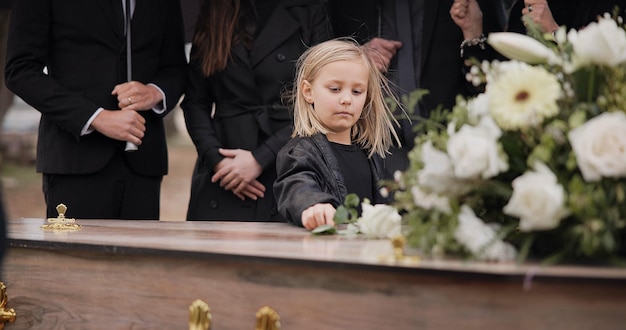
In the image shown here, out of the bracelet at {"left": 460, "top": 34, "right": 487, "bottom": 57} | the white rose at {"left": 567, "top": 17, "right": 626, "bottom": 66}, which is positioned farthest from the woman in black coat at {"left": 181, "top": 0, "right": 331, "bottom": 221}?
the white rose at {"left": 567, "top": 17, "right": 626, "bottom": 66}

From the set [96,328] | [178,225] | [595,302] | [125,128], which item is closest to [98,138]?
[125,128]

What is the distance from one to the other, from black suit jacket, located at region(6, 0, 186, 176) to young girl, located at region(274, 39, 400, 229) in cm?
120

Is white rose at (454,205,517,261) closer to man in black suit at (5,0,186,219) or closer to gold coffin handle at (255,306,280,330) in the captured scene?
gold coffin handle at (255,306,280,330)

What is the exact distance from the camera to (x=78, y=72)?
17.6 feet

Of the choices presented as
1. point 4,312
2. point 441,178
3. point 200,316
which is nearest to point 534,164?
point 441,178

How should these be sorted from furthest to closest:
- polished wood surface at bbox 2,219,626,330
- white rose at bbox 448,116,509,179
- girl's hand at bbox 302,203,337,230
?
girl's hand at bbox 302,203,337,230 → white rose at bbox 448,116,509,179 → polished wood surface at bbox 2,219,626,330

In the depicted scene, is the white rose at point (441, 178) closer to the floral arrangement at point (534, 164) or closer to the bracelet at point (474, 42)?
the floral arrangement at point (534, 164)

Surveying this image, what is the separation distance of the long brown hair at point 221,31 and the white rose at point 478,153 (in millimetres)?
2870

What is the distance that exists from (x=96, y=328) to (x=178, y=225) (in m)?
0.84

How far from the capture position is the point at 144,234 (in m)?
3.72

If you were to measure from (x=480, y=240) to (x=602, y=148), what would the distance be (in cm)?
34

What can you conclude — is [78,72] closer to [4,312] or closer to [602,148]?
[4,312]

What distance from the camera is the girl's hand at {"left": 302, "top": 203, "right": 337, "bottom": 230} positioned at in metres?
3.66

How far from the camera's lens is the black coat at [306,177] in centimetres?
390
